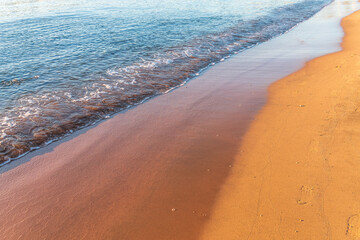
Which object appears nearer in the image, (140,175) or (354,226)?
(354,226)

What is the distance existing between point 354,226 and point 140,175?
344 centimetres

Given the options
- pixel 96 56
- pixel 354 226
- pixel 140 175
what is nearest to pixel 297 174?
pixel 354 226

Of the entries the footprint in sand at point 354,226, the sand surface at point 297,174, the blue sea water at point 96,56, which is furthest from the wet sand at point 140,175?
the footprint in sand at point 354,226

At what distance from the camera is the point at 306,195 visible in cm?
429

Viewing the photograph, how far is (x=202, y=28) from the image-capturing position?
59.8ft

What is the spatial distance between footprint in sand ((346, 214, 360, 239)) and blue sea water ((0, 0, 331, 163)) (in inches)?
232

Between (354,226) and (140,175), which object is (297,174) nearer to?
(354,226)

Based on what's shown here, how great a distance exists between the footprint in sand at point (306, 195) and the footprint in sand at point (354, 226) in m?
0.59

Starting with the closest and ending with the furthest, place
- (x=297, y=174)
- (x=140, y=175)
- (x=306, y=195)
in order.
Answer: (x=306, y=195), (x=297, y=174), (x=140, y=175)

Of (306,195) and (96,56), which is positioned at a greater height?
(96,56)

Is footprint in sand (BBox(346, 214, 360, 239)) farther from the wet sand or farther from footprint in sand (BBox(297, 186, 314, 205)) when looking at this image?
the wet sand

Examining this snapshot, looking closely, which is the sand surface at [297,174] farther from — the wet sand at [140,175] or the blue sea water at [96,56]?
the blue sea water at [96,56]

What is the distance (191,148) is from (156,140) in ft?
2.81

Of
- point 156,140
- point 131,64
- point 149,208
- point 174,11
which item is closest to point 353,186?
point 149,208
